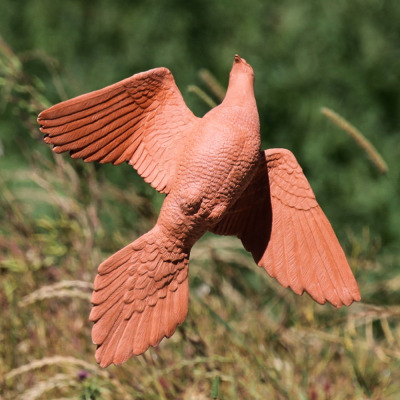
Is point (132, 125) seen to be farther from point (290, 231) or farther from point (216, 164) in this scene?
point (290, 231)

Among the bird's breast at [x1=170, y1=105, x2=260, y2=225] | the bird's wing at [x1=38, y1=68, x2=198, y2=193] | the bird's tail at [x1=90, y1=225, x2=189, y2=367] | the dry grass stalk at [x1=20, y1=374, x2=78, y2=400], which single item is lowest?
the dry grass stalk at [x1=20, y1=374, x2=78, y2=400]

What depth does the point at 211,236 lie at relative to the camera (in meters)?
1.68

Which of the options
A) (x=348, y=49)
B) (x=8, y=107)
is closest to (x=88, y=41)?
(x=8, y=107)

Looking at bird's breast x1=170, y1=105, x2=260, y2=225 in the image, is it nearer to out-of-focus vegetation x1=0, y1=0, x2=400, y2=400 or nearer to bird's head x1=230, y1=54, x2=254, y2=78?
bird's head x1=230, y1=54, x2=254, y2=78

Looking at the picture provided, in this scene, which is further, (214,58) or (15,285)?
(214,58)

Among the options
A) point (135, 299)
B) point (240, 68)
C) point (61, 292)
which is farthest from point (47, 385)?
point (240, 68)

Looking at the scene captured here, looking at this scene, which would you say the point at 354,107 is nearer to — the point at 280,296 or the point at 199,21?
the point at 199,21

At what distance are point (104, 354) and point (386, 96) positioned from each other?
4.64 ft

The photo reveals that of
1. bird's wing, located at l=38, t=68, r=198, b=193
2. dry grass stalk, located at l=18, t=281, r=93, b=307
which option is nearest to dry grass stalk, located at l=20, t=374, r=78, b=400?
dry grass stalk, located at l=18, t=281, r=93, b=307

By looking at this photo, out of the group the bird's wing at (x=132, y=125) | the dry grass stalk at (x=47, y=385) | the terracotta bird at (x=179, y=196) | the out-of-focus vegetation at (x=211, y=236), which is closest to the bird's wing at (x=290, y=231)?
the terracotta bird at (x=179, y=196)

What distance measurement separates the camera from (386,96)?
71.1 inches

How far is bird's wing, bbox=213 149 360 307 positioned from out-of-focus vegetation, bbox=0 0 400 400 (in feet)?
0.95

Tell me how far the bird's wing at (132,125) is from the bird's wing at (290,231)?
111 millimetres

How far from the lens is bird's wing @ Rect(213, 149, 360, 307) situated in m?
0.72
